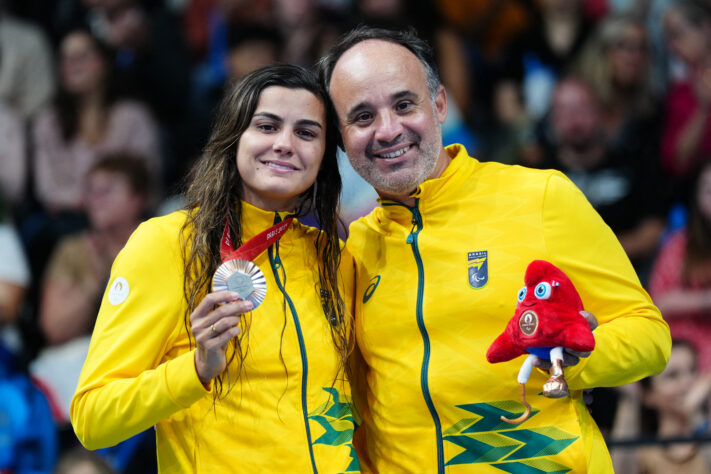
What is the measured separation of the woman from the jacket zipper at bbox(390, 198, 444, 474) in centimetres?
20

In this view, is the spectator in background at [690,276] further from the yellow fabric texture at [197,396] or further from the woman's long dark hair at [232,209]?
the yellow fabric texture at [197,396]

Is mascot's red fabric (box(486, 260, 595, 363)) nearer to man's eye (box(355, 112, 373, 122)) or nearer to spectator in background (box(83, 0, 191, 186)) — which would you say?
man's eye (box(355, 112, 373, 122))

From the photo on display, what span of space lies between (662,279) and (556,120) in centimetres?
113

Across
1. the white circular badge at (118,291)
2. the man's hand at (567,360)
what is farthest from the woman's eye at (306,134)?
the man's hand at (567,360)

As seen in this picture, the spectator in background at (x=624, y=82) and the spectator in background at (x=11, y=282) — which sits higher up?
the spectator in background at (x=624, y=82)

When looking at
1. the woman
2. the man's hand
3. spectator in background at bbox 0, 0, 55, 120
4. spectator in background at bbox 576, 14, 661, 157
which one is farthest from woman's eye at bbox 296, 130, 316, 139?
spectator in background at bbox 0, 0, 55, 120

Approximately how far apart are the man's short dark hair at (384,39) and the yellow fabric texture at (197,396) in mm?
642

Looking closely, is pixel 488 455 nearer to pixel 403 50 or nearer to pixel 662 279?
pixel 403 50

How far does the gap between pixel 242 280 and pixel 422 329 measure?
602 mm

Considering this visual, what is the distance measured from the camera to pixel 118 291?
6.38 ft

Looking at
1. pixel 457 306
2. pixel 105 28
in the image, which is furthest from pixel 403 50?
pixel 105 28

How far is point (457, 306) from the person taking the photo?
6.99ft

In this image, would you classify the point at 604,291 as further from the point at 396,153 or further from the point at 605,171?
the point at 605,171

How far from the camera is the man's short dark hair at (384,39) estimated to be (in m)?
2.37
